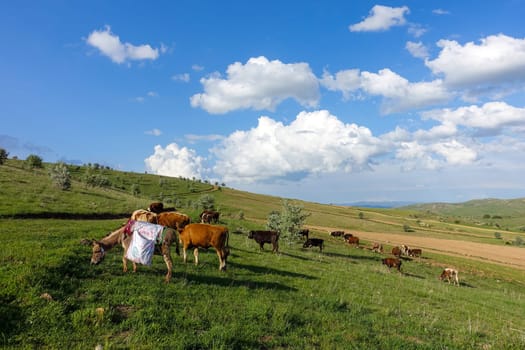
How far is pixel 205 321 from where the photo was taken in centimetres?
789

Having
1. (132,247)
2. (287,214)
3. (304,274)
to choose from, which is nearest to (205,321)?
(132,247)

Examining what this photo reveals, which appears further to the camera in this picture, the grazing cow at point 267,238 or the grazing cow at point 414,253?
the grazing cow at point 414,253

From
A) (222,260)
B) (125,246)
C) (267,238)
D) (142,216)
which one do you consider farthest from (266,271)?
(267,238)

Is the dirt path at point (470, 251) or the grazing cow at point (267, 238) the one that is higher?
the grazing cow at point (267, 238)

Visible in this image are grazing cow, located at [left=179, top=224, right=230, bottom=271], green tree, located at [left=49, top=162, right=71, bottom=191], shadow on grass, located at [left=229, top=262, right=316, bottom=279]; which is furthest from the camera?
green tree, located at [left=49, top=162, right=71, bottom=191]

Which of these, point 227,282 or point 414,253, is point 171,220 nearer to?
point 227,282

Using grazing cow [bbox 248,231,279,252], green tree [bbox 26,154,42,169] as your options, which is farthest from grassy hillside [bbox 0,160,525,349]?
green tree [bbox 26,154,42,169]

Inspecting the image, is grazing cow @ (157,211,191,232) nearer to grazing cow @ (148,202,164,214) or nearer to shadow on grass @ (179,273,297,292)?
grazing cow @ (148,202,164,214)

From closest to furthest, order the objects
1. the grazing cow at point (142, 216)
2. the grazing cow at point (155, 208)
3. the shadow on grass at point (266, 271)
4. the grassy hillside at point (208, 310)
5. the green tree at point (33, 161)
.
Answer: the grassy hillside at point (208, 310) < the shadow on grass at point (266, 271) < the grazing cow at point (142, 216) < the grazing cow at point (155, 208) < the green tree at point (33, 161)

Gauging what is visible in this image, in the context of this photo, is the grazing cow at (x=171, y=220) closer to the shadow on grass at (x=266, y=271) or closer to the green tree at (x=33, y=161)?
the shadow on grass at (x=266, y=271)

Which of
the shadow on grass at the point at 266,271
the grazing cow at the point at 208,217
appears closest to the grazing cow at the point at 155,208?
the grazing cow at the point at 208,217

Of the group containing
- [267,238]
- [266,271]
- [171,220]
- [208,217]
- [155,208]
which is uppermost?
[155,208]

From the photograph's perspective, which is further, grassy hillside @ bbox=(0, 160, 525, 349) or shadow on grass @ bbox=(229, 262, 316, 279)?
shadow on grass @ bbox=(229, 262, 316, 279)

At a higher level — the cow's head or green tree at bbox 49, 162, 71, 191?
green tree at bbox 49, 162, 71, 191
